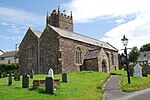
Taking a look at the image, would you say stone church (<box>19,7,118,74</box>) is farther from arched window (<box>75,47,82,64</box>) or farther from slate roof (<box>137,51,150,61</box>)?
slate roof (<box>137,51,150,61</box>)

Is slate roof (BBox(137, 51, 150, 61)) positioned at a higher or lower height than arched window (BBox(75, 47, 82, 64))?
higher

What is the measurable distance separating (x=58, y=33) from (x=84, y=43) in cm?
842

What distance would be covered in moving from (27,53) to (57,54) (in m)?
9.15

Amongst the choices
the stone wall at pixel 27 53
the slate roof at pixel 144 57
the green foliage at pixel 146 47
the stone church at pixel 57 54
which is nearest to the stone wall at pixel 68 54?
the stone church at pixel 57 54

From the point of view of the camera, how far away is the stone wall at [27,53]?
4321 cm

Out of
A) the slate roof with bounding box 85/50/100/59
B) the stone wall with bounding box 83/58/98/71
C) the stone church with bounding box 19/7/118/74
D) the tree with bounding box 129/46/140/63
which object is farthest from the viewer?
the tree with bounding box 129/46/140/63

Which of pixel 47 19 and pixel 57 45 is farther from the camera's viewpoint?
pixel 47 19

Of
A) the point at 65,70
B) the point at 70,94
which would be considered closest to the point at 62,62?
the point at 65,70

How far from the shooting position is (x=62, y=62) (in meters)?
38.3

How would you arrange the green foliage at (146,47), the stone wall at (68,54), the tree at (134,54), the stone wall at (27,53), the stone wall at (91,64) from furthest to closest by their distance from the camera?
the green foliage at (146,47) → the tree at (134,54) → the stone wall at (27,53) → the stone wall at (91,64) → the stone wall at (68,54)

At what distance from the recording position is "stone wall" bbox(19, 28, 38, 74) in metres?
43.2

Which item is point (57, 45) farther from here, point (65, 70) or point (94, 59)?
point (94, 59)

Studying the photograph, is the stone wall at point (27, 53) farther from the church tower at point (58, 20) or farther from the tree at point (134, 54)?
the tree at point (134, 54)

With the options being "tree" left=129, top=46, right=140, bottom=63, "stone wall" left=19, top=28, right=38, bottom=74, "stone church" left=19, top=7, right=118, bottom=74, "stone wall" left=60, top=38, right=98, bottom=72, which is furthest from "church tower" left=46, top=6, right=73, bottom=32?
"tree" left=129, top=46, right=140, bottom=63
